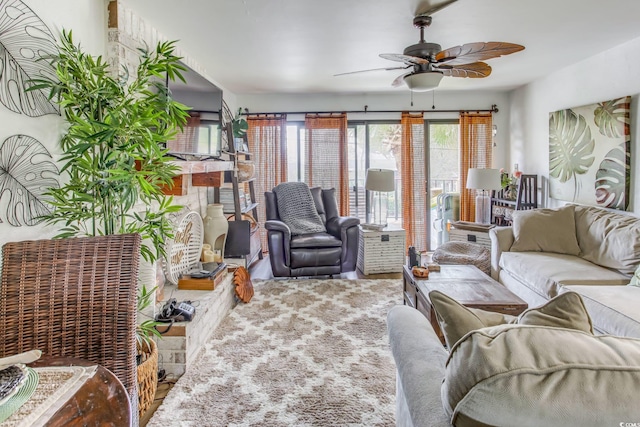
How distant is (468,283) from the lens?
2.77 metres

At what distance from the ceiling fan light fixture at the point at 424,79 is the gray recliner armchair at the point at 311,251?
1869mm

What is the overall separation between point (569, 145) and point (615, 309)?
245cm

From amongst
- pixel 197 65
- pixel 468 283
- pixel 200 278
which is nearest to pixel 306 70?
pixel 197 65

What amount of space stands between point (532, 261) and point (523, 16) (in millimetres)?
1865

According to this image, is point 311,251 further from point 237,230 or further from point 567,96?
point 567,96

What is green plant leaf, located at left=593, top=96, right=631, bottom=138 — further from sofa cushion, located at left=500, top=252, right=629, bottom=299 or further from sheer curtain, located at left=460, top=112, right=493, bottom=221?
sheer curtain, located at left=460, top=112, right=493, bottom=221

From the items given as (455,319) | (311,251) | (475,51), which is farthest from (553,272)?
(455,319)

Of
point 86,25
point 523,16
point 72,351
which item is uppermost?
point 523,16

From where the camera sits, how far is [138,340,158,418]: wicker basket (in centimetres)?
182

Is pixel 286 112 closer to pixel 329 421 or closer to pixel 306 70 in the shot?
pixel 306 70

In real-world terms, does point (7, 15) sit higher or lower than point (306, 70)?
lower

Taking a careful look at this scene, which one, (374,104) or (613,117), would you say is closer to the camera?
(613,117)

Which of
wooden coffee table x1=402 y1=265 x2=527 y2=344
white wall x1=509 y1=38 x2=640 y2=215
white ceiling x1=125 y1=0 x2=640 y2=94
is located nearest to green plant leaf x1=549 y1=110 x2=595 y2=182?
white wall x1=509 y1=38 x2=640 y2=215

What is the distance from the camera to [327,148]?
5449 mm
